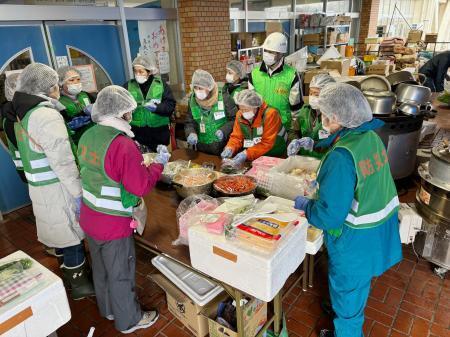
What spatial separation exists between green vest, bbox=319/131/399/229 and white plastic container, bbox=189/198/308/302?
31 cm

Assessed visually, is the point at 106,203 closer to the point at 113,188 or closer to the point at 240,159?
the point at 113,188

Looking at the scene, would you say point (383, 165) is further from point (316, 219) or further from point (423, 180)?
point (423, 180)

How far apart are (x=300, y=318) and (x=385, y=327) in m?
0.59

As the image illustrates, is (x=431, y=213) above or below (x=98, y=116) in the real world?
below

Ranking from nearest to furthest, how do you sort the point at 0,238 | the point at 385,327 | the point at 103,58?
the point at 385,327, the point at 0,238, the point at 103,58

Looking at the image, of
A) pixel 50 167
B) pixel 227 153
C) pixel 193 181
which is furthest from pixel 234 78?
pixel 50 167

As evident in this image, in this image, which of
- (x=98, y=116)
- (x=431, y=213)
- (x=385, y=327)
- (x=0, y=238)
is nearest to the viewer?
(x=98, y=116)

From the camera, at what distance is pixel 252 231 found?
152 centimetres

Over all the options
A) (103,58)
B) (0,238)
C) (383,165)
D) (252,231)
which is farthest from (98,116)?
(103,58)

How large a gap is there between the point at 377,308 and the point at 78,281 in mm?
2395

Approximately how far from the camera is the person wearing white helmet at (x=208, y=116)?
3174 millimetres

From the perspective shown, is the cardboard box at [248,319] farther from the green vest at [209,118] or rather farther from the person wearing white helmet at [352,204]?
the green vest at [209,118]

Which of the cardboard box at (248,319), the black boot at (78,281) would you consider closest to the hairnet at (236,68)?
the black boot at (78,281)

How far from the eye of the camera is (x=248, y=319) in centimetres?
194
